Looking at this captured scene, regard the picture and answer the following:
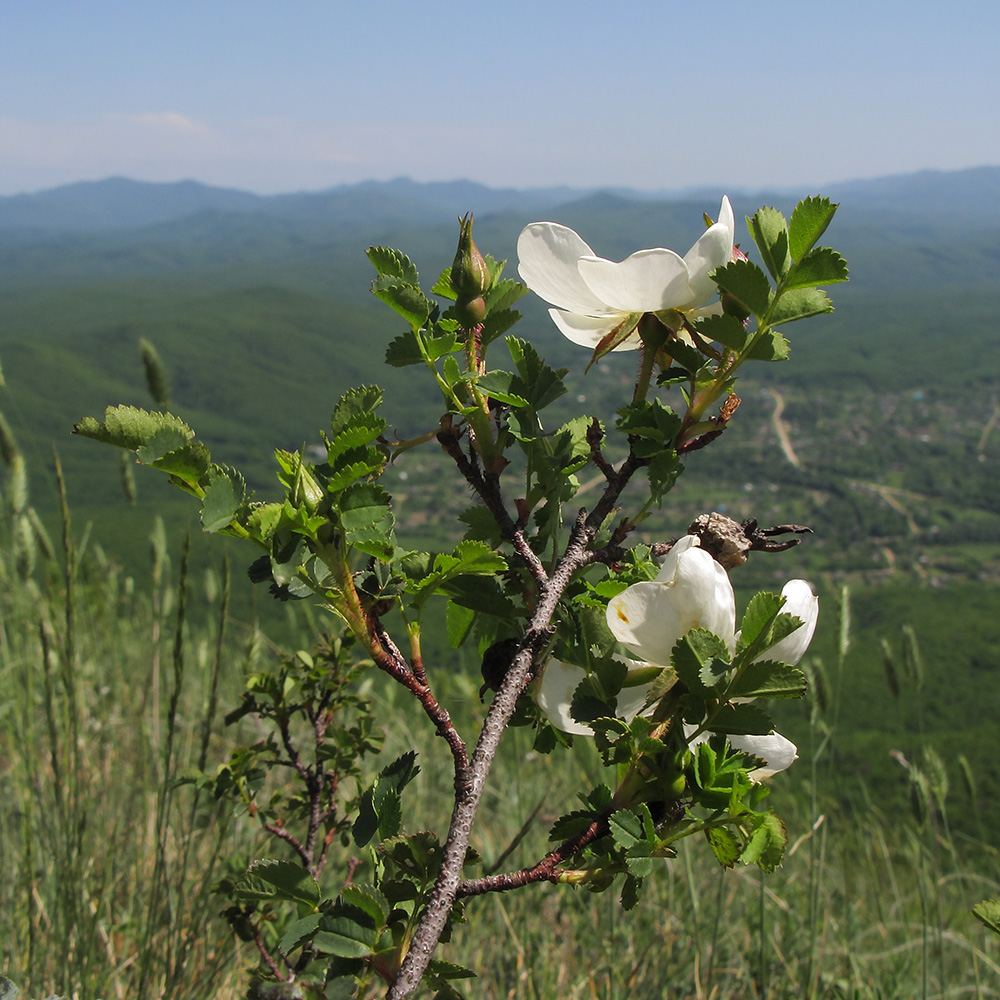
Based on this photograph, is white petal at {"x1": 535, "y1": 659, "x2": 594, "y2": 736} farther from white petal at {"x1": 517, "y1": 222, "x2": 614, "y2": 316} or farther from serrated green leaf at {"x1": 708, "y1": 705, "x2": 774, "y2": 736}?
white petal at {"x1": 517, "y1": 222, "x2": 614, "y2": 316}

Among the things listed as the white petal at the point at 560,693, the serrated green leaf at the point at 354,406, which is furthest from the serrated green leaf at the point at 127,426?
the white petal at the point at 560,693

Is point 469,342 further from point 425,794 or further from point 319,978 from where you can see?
point 425,794

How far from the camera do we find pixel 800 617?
0.74 metres

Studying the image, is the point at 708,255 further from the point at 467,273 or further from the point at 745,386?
the point at 745,386

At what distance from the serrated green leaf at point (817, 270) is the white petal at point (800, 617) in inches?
11.3

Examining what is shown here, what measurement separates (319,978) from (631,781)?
71 centimetres

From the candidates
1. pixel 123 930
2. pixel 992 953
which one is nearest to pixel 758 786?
pixel 123 930

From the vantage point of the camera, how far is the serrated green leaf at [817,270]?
743 millimetres

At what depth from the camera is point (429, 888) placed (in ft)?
2.67

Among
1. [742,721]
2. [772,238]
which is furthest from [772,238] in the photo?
[742,721]

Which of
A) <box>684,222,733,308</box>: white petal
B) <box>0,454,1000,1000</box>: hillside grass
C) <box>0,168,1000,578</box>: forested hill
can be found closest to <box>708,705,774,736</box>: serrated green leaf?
<box>684,222,733,308</box>: white petal

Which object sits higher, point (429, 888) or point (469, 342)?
point (469, 342)

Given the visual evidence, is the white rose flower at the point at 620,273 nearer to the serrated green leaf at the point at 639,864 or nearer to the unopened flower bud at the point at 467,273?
the unopened flower bud at the point at 467,273

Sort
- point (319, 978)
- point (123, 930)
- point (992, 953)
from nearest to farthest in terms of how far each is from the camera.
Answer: point (319, 978) < point (123, 930) < point (992, 953)
